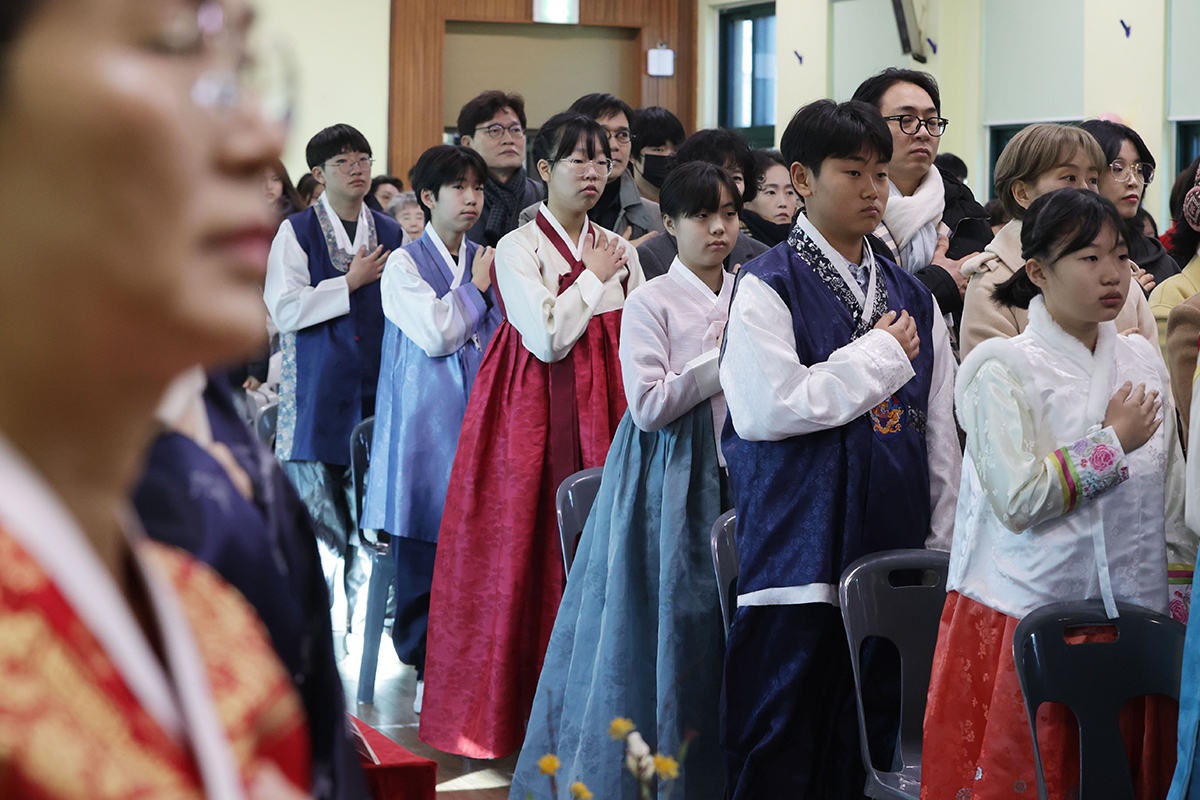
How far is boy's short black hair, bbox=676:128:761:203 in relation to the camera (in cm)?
308

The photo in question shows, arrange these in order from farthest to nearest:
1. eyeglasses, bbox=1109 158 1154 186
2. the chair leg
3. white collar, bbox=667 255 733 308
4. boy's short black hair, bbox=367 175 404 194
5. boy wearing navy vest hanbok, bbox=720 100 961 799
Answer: boy's short black hair, bbox=367 175 404 194
the chair leg
eyeglasses, bbox=1109 158 1154 186
white collar, bbox=667 255 733 308
boy wearing navy vest hanbok, bbox=720 100 961 799

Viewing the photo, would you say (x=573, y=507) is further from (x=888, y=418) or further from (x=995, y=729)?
(x=995, y=729)

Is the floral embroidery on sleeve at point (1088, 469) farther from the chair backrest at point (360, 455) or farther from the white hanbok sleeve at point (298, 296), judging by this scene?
the white hanbok sleeve at point (298, 296)

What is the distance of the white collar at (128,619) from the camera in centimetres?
28

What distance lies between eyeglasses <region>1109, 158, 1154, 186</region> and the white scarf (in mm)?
572

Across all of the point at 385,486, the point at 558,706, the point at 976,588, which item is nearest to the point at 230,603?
the point at 976,588

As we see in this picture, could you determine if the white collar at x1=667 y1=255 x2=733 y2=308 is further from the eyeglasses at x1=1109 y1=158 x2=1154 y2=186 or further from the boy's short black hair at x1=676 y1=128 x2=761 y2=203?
the eyeglasses at x1=1109 y1=158 x2=1154 y2=186

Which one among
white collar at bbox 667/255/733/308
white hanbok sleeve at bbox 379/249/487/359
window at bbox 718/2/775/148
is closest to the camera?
white collar at bbox 667/255/733/308

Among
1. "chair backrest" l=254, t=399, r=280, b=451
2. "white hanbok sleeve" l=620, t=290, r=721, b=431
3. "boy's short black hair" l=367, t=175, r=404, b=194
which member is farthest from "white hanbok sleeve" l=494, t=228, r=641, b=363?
"boy's short black hair" l=367, t=175, r=404, b=194

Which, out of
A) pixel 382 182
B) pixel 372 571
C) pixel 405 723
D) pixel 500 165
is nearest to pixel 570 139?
pixel 500 165

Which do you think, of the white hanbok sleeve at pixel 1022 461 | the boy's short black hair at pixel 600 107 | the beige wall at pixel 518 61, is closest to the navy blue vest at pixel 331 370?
the boy's short black hair at pixel 600 107

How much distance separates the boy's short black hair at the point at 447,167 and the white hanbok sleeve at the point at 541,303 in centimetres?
65

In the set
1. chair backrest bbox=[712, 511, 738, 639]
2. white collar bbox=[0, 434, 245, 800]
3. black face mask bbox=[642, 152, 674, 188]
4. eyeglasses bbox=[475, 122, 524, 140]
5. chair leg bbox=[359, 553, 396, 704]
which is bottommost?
chair leg bbox=[359, 553, 396, 704]

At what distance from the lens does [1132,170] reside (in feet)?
9.58
